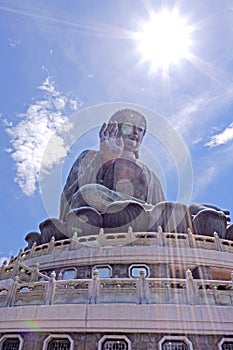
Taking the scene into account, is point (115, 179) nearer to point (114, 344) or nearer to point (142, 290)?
point (142, 290)

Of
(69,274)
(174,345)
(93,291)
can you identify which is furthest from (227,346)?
(69,274)

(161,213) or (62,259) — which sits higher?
(161,213)

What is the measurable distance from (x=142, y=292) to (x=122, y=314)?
83cm

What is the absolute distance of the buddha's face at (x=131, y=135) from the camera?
25.7m

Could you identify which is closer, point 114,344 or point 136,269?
point 114,344

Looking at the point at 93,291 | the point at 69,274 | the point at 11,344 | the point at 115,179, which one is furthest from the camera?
the point at 115,179

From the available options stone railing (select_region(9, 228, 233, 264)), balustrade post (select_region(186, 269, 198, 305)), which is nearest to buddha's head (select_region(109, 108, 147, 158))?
stone railing (select_region(9, 228, 233, 264))

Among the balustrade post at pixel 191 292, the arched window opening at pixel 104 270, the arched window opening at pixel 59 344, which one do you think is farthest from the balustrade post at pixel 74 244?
the balustrade post at pixel 191 292

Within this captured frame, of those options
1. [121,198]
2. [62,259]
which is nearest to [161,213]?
[121,198]

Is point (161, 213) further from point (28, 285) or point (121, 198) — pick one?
point (28, 285)

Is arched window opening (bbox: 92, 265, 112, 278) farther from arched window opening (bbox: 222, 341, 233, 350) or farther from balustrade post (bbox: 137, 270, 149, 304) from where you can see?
arched window opening (bbox: 222, 341, 233, 350)

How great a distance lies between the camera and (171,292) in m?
8.98

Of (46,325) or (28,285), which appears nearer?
(46,325)

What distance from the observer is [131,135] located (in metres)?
26.4
